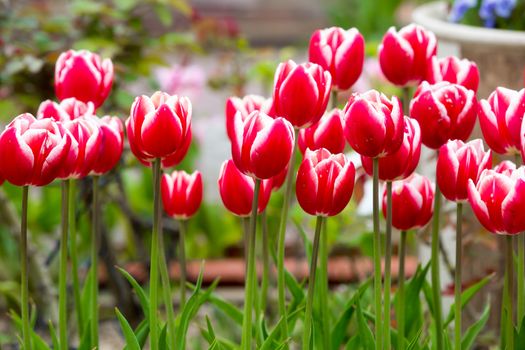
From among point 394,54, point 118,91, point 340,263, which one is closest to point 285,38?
point 340,263

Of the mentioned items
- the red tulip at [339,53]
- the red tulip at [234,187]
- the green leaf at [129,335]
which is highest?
the red tulip at [339,53]

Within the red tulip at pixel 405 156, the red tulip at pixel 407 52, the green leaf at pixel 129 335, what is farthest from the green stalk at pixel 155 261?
the red tulip at pixel 407 52

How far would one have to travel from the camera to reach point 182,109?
104 cm

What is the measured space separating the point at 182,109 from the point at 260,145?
10 centimetres

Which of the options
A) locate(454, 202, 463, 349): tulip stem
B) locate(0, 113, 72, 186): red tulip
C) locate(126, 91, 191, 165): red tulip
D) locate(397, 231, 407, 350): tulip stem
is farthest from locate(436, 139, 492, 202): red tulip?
locate(0, 113, 72, 186): red tulip

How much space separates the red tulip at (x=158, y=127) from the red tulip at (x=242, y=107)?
0.19 feet

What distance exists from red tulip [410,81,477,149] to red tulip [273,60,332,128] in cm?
10

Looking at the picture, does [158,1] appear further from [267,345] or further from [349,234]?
[267,345]

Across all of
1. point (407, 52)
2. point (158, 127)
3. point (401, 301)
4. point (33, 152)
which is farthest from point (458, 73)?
point (33, 152)

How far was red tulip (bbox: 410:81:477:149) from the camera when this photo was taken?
1.11 meters

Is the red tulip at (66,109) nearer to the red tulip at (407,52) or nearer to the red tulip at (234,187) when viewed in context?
the red tulip at (234,187)

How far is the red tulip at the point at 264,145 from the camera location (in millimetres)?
987

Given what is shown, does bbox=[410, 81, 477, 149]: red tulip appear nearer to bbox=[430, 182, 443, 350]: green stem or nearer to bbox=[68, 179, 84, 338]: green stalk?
bbox=[430, 182, 443, 350]: green stem

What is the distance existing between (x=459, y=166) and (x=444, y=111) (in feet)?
0.24
